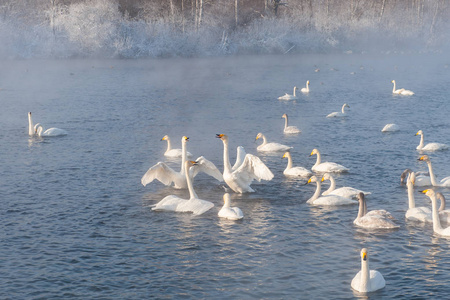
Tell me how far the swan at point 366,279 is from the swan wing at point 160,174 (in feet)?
27.4

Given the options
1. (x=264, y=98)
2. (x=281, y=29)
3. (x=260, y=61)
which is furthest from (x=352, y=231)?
(x=281, y=29)

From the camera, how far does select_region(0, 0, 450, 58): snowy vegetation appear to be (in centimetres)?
6886

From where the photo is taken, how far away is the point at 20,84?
4838 centimetres

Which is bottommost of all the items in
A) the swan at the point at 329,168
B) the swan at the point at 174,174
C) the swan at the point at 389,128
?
the swan at the point at 389,128

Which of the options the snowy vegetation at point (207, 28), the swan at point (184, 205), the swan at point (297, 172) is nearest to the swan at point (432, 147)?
the swan at point (297, 172)

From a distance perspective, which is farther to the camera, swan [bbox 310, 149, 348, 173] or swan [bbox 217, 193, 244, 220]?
swan [bbox 310, 149, 348, 173]

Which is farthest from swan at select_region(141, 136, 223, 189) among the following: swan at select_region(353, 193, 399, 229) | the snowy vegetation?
the snowy vegetation

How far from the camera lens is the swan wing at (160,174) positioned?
19359 millimetres

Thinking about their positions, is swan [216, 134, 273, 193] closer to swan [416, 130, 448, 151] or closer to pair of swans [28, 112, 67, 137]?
swan [416, 130, 448, 151]

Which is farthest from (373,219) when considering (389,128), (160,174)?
(389,128)

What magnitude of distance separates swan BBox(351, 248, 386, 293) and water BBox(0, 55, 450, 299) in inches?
8.0

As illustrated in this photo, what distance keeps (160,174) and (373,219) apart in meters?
7.01

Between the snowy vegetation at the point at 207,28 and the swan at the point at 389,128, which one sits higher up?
the snowy vegetation at the point at 207,28

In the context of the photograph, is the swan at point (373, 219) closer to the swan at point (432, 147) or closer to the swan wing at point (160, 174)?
the swan wing at point (160, 174)
